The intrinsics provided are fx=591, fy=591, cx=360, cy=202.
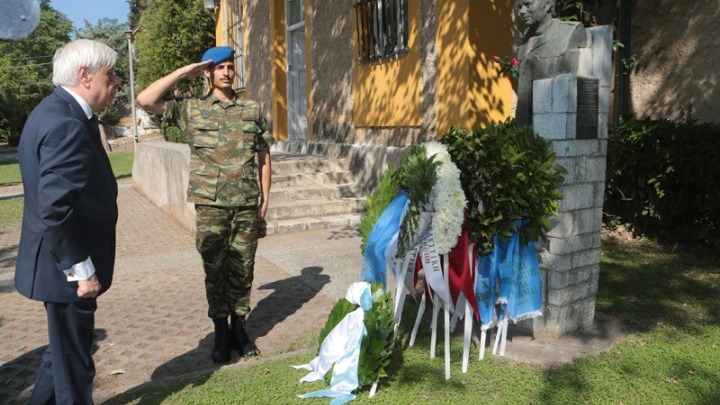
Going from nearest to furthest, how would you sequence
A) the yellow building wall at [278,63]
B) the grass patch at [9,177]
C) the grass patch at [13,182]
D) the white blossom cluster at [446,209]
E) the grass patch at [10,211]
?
the white blossom cluster at [446,209] → the grass patch at [10,211] → the grass patch at [13,182] → the yellow building wall at [278,63] → the grass patch at [9,177]

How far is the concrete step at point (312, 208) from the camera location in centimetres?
928

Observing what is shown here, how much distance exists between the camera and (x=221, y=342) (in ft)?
14.4

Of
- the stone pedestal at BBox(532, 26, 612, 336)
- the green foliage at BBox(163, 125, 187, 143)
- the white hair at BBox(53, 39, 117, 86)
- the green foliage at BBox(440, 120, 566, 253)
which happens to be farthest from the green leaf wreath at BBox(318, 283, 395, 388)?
the green foliage at BBox(163, 125, 187, 143)

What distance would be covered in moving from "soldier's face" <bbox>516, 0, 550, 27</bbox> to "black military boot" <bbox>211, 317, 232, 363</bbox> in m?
3.49

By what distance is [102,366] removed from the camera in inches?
170

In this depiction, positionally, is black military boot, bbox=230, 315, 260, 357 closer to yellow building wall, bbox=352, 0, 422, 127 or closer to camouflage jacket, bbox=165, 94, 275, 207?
camouflage jacket, bbox=165, 94, 275, 207

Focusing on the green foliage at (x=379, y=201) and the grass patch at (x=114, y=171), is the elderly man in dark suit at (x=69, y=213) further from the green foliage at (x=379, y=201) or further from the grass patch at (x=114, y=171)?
the grass patch at (x=114, y=171)

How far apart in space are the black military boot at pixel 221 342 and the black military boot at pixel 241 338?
64 mm

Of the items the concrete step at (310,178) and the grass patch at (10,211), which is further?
the grass patch at (10,211)

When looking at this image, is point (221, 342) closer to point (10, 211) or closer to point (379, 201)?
point (379, 201)

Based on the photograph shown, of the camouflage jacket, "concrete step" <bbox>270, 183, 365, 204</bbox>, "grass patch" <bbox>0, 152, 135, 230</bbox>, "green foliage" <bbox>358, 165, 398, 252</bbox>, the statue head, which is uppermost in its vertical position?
→ the statue head

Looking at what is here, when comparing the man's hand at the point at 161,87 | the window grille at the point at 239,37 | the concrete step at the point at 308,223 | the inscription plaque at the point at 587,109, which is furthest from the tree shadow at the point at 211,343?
the window grille at the point at 239,37

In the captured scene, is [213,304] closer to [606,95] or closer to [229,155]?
[229,155]

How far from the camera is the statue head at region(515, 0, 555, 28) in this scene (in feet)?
16.1
